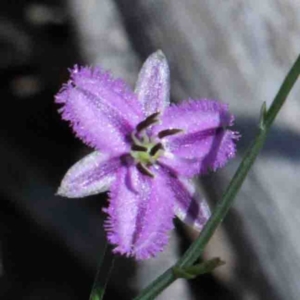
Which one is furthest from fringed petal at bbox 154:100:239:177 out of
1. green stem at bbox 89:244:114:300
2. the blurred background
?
the blurred background

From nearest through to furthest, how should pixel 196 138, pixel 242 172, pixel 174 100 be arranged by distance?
1. pixel 242 172
2. pixel 196 138
3. pixel 174 100

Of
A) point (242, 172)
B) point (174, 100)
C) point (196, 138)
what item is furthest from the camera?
point (174, 100)

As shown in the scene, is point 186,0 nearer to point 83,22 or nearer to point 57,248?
point 83,22

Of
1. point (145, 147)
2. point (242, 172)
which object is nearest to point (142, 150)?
point (145, 147)

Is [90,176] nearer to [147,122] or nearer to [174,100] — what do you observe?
[147,122]

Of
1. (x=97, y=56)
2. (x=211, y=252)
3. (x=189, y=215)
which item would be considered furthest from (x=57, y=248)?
(x=189, y=215)

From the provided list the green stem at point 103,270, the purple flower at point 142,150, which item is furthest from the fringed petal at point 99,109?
the green stem at point 103,270

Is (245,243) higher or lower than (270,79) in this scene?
lower

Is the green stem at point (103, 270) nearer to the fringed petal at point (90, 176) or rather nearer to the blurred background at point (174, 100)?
the fringed petal at point (90, 176)
